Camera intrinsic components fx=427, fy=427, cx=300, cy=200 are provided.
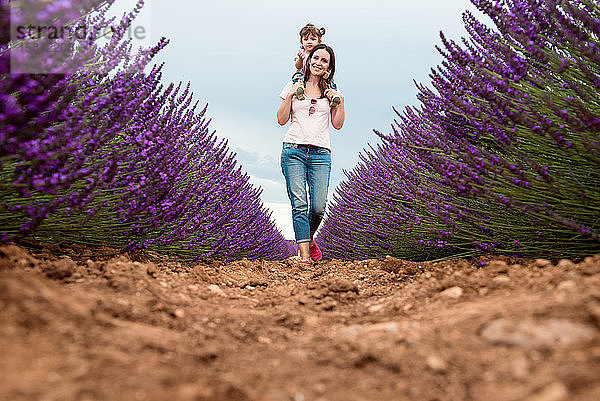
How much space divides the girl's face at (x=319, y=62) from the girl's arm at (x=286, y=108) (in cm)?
19

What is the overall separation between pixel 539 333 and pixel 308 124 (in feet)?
10.0

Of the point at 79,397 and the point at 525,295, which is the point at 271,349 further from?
the point at 525,295

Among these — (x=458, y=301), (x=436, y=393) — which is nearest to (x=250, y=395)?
(x=436, y=393)

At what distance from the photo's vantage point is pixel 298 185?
385 centimetres

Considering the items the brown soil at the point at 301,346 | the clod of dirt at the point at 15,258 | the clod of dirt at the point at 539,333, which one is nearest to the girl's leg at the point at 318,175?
the brown soil at the point at 301,346

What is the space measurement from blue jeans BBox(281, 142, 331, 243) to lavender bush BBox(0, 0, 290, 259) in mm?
688

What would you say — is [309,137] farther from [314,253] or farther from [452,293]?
[452,293]

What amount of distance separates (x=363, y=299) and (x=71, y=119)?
146cm

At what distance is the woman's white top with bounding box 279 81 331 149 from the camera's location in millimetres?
3795

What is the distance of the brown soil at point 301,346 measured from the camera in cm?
80

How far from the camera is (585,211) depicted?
1810 millimetres

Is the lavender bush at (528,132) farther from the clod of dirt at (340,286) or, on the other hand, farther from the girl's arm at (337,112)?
the girl's arm at (337,112)

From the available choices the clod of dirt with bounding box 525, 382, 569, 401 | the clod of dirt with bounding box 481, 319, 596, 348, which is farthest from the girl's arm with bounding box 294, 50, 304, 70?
the clod of dirt with bounding box 525, 382, 569, 401

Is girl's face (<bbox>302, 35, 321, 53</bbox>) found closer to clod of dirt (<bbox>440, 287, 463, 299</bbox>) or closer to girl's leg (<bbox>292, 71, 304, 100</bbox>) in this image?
girl's leg (<bbox>292, 71, 304, 100</bbox>)
